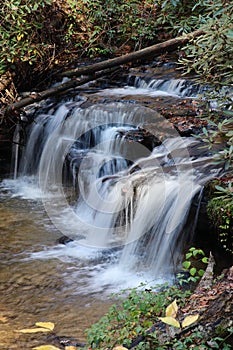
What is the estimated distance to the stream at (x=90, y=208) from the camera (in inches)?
191

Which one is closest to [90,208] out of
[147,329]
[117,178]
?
[117,178]

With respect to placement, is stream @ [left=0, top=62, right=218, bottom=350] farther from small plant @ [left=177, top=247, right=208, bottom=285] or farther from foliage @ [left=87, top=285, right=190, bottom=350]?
foliage @ [left=87, top=285, right=190, bottom=350]

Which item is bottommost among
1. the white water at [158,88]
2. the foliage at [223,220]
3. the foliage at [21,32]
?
the foliage at [223,220]

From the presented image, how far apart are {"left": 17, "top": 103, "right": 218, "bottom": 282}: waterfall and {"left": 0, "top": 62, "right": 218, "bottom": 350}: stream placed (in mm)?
14

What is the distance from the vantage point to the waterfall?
18.1 ft

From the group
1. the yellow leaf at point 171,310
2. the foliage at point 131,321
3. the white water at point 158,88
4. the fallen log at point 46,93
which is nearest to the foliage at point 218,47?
the foliage at point 131,321

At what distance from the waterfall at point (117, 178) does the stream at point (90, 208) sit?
0.05 feet

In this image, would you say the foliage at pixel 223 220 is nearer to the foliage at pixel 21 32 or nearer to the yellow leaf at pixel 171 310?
the yellow leaf at pixel 171 310

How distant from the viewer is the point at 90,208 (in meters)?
6.71

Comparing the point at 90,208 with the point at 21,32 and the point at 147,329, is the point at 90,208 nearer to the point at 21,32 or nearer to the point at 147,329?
the point at 21,32

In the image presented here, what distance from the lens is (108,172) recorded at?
7070 mm

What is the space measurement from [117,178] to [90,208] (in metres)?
0.62

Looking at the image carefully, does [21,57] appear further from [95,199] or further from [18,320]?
[18,320]

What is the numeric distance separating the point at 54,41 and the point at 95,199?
375 centimetres
